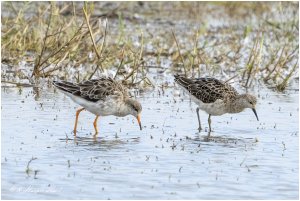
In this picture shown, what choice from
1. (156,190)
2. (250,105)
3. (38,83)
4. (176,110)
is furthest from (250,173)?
(38,83)

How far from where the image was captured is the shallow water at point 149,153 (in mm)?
8102

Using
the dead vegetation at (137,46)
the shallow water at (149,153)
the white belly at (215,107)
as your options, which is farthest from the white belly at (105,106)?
the dead vegetation at (137,46)

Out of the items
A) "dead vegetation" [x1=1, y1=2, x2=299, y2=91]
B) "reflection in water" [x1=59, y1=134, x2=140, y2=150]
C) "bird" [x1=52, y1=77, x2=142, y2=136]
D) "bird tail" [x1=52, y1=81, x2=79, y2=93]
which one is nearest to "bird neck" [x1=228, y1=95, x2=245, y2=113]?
"bird" [x1=52, y1=77, x2=142, y2=136]

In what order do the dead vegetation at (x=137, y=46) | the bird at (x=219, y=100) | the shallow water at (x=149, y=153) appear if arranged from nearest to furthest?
the shallow water at (x=149, y=153), the bird at (x=219, y=100), the dead vegetation at (x=137, y=46)

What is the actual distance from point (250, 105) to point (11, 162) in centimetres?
441

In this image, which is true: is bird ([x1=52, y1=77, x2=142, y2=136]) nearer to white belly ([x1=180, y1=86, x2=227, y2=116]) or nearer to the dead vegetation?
white belly ([x1=180, y1=86, x2=227, y2=116])

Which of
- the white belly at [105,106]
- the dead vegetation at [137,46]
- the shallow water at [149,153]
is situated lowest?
the shallow water at [149,153]

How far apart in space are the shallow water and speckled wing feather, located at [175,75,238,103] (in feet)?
1.64

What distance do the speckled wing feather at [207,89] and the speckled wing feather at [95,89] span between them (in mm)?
1301

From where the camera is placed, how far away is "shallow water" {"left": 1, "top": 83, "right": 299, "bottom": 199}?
810 centimetres

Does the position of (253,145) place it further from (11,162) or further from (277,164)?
(11,162)

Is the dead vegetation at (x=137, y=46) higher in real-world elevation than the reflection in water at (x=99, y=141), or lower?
higher

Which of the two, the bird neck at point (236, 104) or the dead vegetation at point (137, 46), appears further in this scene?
the dead vegetation at point (137, 46)

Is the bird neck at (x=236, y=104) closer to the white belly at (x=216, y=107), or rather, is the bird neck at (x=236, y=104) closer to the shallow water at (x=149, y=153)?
the white belly at (x=216, y=107)
